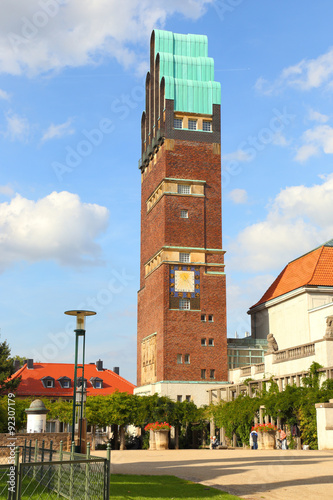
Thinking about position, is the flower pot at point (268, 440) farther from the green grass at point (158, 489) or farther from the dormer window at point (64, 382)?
the dormer window at point (64, 382)

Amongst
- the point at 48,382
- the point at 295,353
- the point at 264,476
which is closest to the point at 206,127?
the point at 295,353

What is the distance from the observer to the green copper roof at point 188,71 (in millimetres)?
64938

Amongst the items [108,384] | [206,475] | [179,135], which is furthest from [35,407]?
[108,384]

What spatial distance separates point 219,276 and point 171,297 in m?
5.37

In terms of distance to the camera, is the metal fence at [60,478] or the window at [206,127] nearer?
the metal fence at [60,478]

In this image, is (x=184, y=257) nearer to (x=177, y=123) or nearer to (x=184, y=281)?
(x=184, y=281)

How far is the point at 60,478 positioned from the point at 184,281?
47411mm

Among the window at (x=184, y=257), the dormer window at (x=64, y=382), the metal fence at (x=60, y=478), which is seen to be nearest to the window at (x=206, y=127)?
the window at (x=184, y=257)

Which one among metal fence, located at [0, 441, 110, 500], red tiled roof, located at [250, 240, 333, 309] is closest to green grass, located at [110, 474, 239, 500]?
metal fence, located at [0, 441, 110, 500]

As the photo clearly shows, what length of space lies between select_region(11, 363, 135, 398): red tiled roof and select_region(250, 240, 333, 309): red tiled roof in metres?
24.8

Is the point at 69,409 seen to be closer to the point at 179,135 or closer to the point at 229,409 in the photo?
the point at 229,409

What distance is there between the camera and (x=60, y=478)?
496 inches

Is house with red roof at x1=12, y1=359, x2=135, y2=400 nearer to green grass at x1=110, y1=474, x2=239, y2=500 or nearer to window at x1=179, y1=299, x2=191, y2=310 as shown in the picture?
window at x1=179, y1=299, x2=191, y2=310

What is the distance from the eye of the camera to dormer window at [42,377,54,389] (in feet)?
255
